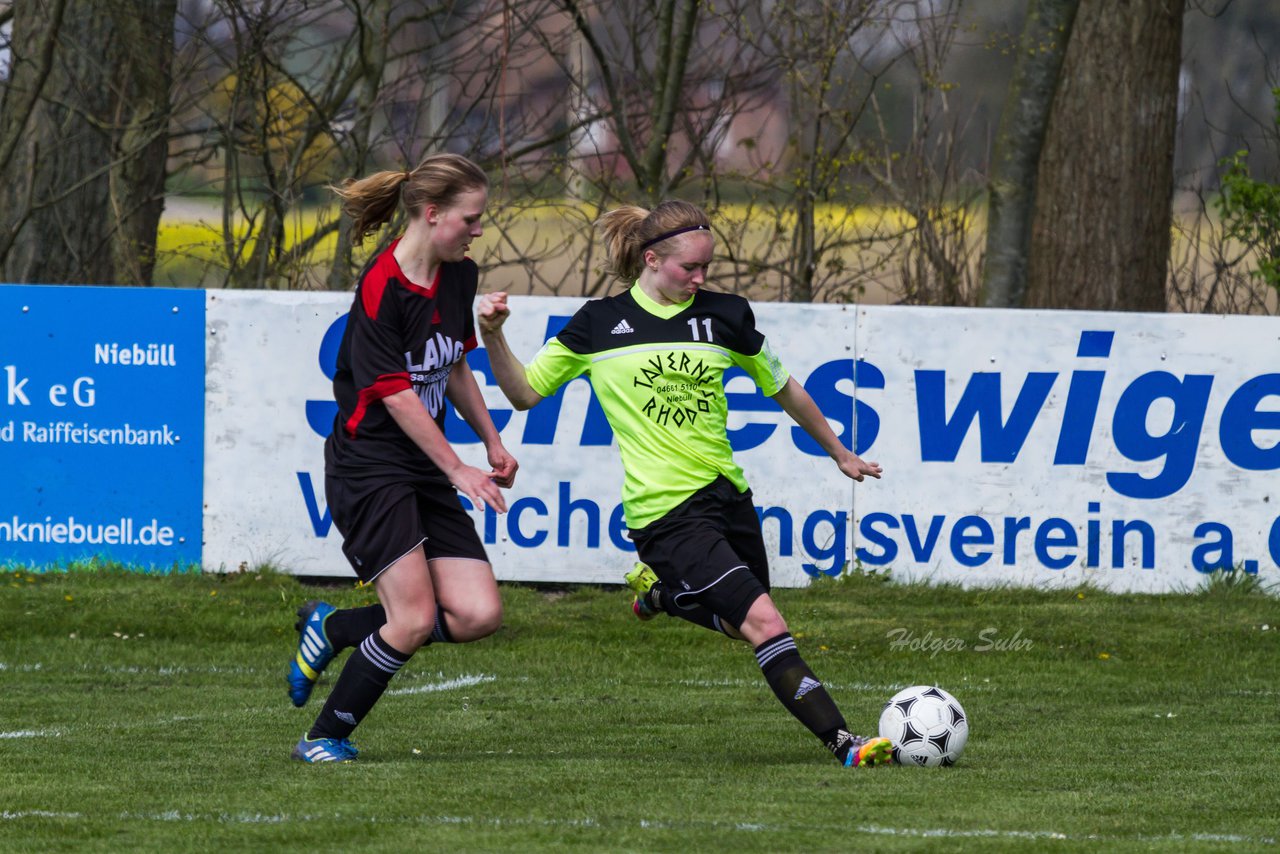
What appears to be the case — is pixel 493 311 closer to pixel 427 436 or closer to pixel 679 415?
pixel 427 436

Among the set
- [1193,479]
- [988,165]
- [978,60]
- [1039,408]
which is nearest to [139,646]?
[1039,408]

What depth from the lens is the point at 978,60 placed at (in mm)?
16172

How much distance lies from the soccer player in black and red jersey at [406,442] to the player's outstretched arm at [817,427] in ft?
3.68

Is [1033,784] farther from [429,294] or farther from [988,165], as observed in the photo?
[988,165]

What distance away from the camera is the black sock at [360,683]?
18.9 ft

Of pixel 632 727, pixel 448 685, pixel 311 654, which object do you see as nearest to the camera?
pixel 311 654

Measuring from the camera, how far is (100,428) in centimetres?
1025

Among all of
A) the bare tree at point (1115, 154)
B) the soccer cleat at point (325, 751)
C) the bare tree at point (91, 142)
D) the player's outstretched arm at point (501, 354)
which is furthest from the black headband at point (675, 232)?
the bare tree at point (1115, 154)

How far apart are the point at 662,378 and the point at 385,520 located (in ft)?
3.44

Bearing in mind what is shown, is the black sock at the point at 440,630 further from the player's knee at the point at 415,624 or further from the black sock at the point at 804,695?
the black sock at the point at 804,695

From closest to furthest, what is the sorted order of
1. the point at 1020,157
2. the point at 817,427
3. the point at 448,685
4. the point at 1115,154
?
the point at 817,427 → the point at 448,685 → the point at 1020,157 → the point at 1115,154

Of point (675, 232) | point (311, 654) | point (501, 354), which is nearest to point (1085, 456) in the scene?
point (675, 232)

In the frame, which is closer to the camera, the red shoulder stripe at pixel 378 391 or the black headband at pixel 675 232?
the red shoulder stripe at pixel 378 391

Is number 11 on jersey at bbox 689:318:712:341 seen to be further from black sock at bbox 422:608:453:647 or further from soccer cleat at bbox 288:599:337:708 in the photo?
soccer cleat at bbox 288:599:337:708
